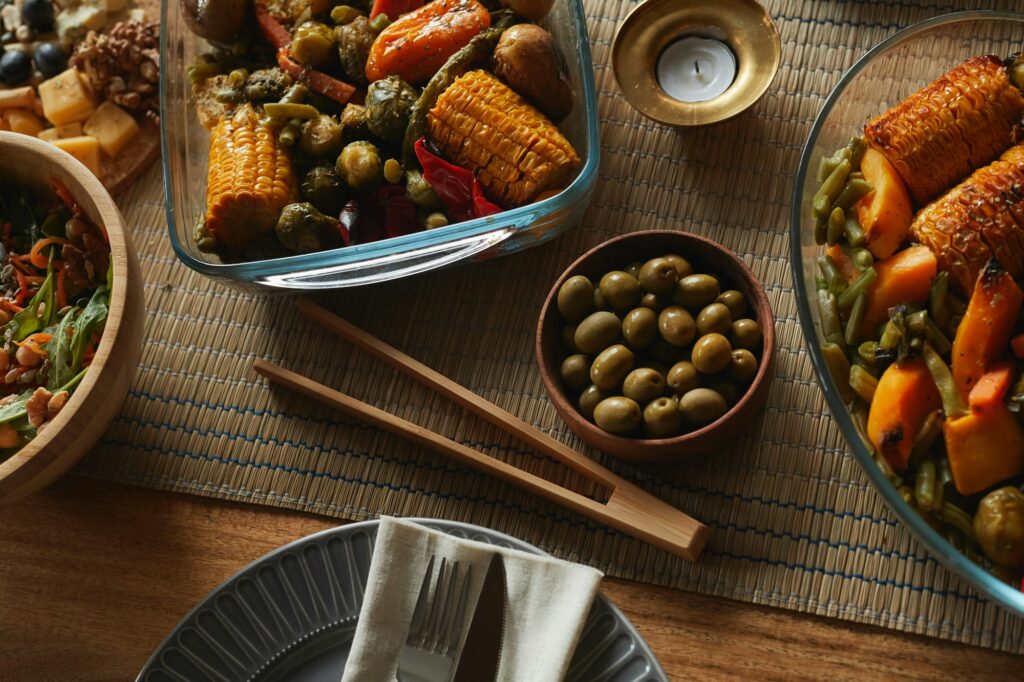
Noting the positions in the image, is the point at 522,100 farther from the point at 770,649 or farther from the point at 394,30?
the point at 770,649

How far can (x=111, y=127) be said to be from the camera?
1866 millimetres

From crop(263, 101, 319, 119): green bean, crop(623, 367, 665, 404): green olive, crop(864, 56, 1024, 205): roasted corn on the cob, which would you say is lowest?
crop(623, 367, 665, 404): green olive

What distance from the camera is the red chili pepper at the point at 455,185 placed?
5.12ft

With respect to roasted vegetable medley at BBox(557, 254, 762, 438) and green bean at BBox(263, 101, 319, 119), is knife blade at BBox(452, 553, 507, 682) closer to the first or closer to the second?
roasted vegetable medley at BBox(557, 254, 762, 438)

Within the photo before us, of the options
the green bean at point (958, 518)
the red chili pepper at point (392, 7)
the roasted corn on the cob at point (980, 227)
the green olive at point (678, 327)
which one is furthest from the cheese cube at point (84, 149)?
the green bean at point (958, 518)

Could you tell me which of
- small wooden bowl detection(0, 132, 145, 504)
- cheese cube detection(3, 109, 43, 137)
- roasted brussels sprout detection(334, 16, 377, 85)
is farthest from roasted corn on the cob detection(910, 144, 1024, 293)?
cheese cube detection(3, 109, 43, 137)

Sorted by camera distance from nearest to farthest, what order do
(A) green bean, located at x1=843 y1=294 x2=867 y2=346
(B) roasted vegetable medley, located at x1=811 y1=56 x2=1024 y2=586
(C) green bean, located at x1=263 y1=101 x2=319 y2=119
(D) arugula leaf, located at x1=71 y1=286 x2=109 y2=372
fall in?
(B) roasted vegetable medley, located at x1=811 y1=56 x2=1024 y2=586
(A) green bean, located at x1=843 y1=294 x2=867 y2=346
(D) arugula leaf, located at x1=71 y1=286 x2=109 y2=372
(C) green bean, located at x1=263 y1=101 x2=319 y2=119

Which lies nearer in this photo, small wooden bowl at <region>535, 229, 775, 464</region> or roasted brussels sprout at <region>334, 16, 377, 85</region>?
small wooden bowl at <region>535, 229, 775, 464</region>

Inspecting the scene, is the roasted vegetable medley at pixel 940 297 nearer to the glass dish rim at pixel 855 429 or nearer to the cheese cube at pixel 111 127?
the glass dish rim at pixel 855 429

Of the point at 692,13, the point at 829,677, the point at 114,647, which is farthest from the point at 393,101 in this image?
the point at 829,677

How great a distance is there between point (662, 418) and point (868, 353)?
0.98 feet

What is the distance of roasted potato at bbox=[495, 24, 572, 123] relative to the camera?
154 centimetres

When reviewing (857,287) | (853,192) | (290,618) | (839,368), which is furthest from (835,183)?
(290,618)

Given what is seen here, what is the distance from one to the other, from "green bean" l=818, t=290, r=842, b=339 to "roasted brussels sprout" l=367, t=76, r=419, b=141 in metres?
0.73
